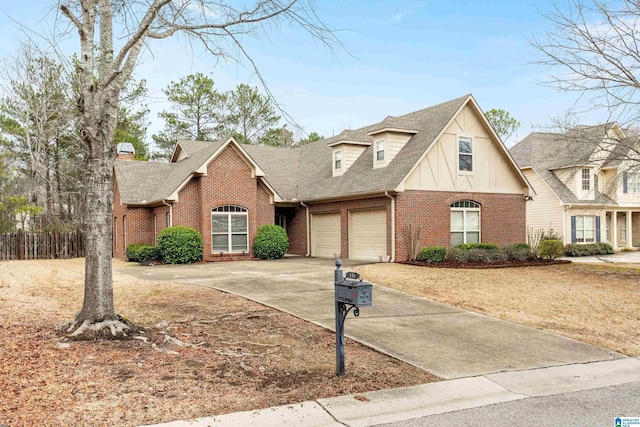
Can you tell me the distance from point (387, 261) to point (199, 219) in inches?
319

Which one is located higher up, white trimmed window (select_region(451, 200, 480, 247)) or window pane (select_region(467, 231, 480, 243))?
white trimmed window (select_region(451, 200, 480, 247))

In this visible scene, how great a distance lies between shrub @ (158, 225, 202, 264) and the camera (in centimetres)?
2084

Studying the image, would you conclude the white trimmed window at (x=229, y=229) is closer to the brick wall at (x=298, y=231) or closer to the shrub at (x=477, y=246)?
the brick wall at (x=298, y=231)

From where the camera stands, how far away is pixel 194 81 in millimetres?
41000

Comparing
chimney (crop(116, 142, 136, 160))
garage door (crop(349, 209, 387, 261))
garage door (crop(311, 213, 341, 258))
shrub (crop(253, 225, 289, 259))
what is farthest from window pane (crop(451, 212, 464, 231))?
chimney (crop(116, 142, 136, 160))

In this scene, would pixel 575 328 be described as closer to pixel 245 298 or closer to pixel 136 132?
pixel 245 298

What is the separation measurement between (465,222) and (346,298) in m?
16.3

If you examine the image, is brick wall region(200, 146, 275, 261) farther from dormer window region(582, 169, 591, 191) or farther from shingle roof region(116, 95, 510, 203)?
dormer window region(582, 169, 591, 191)

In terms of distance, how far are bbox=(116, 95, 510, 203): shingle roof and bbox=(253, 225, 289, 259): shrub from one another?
7.81 feet

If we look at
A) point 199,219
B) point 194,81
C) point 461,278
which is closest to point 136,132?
point 194,81

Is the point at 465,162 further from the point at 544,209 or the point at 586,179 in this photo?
the point at 586,179

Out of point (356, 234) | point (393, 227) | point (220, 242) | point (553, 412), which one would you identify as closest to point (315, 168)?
point (356, 234)

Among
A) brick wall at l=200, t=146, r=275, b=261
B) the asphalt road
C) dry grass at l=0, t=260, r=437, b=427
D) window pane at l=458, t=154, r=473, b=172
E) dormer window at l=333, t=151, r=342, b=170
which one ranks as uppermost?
dormer window at l=333, t=151, r=342, b=170

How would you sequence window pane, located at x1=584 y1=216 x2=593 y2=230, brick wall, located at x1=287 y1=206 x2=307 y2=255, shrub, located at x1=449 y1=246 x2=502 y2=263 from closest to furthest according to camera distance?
shrub, located at x1=449 y1=246 x2=502 y2=263 → brick wall, located at x1=287 y1=206 x2=307 y2=255 → window pane, located at x1=584 y1=216 x2=593 y2=230
